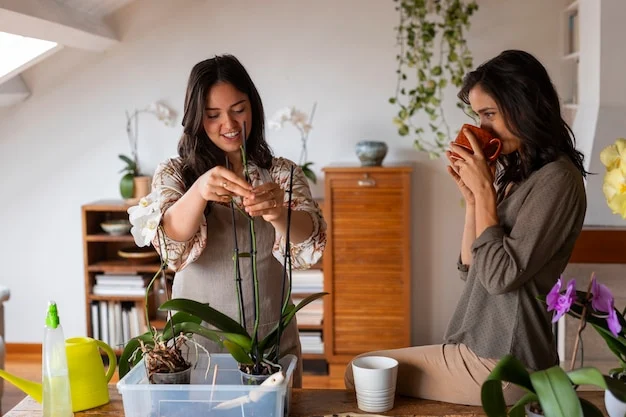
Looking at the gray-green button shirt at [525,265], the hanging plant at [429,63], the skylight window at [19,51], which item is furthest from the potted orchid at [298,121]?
the gray-green button shirt at [525,265]

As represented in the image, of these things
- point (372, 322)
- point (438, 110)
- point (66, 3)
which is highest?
point (66, 3)

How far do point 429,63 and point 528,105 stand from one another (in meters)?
2.48

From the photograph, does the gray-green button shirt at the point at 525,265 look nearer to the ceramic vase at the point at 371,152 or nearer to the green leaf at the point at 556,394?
the green leaf at the point at 556,394

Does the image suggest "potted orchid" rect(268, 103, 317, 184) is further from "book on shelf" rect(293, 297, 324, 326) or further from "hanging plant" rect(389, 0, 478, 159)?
"book on shelf" rect(293, 297, 324, 326)

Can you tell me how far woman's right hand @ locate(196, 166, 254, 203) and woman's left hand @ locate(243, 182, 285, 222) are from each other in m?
0.02

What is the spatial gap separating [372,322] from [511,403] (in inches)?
96.2

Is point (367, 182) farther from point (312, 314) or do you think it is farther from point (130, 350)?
point (130, 350)

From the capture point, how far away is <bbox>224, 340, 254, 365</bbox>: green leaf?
4.81 feet

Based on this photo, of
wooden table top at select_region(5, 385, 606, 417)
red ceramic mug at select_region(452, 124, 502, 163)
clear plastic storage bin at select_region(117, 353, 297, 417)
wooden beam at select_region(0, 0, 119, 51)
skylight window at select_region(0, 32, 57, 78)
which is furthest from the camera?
skylight window at select_region(0, 32, 57, 78)

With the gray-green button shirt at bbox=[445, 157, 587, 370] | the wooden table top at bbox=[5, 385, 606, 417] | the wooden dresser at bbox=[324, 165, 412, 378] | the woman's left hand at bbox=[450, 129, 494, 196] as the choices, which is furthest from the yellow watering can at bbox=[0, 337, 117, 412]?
the wooden dresser at bbox=[324, 165, 412, 378]

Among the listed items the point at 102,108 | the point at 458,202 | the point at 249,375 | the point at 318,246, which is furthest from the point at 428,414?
the point at 102,108

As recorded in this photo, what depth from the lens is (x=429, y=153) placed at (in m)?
4.20

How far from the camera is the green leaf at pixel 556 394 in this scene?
3.89 ft

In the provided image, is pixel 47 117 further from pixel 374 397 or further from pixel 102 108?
pixel 374 397
